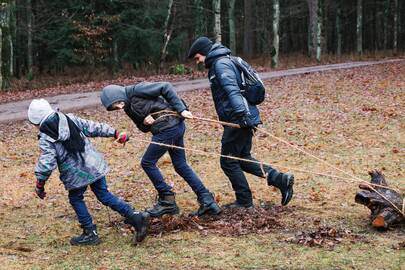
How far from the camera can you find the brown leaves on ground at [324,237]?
5651 mm

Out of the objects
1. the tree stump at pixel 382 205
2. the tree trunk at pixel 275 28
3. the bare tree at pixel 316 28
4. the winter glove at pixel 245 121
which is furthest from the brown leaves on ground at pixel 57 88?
the tree stump at pixel 382 205

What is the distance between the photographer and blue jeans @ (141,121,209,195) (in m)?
6.65

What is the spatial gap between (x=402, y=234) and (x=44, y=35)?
30.2 metres

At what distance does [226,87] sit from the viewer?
6387mm

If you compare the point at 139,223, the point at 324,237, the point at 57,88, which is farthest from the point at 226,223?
the point at 57,88

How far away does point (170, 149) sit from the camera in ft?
22.3

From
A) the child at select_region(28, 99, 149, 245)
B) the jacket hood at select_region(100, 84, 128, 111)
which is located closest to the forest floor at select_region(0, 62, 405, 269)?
the child at select_region(28, 99, 149, 245)

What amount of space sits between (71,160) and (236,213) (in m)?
2.10

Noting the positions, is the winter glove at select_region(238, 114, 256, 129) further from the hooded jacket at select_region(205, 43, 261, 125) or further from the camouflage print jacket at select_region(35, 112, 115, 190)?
the camouflage print jacket at select_region(35, 112, 115, 190)

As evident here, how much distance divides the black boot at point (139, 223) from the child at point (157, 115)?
0.81 metres

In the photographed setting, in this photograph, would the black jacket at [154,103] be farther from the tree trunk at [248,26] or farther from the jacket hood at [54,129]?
the tree trunk at [248,26]

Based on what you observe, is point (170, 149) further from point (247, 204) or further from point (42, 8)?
point (42, 8)

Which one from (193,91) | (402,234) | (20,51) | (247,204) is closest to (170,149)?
(247,204)

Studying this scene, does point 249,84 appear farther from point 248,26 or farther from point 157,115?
point 248,26
